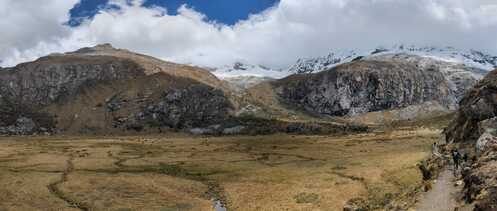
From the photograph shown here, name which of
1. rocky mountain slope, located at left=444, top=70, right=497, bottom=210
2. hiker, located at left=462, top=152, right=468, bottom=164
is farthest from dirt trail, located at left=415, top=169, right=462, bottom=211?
hiker, located at left=462, top=152, right=468, bottom=164

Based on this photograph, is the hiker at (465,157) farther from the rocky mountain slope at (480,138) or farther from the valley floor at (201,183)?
the valley floor at (201,183)

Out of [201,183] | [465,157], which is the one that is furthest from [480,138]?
[201,183]

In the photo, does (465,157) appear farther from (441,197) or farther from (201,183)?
(201,183)

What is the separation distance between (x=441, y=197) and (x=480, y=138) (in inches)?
577

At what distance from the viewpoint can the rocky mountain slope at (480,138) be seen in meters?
34.6

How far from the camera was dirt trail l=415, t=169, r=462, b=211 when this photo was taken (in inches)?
1604

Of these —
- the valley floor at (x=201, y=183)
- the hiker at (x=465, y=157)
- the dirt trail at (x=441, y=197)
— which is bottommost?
the valley floor at (x=201, y=183)

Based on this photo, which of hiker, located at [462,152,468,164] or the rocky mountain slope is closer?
the rocky mountain slope

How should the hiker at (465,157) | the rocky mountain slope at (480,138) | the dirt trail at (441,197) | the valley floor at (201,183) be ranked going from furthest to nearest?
the valley floor at (201,183) < the hiker at (465,157) < the dirt trail at (441,197) < the rocky mountain slope at (480,138)

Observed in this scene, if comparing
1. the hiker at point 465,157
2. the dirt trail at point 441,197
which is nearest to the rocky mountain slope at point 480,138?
the hiker at point 465,157

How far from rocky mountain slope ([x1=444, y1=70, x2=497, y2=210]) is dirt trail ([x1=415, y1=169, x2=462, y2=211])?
5.56ft

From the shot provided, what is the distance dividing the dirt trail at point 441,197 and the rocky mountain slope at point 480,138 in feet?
5.56

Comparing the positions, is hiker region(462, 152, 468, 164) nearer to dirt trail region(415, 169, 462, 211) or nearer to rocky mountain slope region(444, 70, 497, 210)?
rocky mountain slope region(444, 70, 497, 210)

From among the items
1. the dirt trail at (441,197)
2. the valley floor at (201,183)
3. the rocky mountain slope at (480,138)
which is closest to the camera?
the rocky mountain slope at (480,138)
